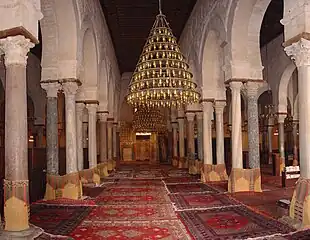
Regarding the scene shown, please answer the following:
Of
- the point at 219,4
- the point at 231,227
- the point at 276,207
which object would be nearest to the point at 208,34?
the point at 219,4

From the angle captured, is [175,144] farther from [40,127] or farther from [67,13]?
[67,13]

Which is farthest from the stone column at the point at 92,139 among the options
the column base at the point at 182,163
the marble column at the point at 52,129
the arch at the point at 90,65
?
the column base at the point at 182,163

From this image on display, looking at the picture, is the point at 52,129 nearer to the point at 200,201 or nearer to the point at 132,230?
the point at 200,201

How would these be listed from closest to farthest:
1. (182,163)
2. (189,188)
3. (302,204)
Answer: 1. (302,204)
2. (189,188)
3. (182,163)

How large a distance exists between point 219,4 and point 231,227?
20.4ft

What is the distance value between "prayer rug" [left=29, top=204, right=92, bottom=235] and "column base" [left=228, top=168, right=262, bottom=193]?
11.2 feet

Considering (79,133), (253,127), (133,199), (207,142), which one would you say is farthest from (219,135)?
(79,133)

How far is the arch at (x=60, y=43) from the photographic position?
780 centimetres

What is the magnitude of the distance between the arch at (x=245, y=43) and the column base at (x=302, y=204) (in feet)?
12.3

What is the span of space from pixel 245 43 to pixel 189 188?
4054mm

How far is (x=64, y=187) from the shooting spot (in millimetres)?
7758

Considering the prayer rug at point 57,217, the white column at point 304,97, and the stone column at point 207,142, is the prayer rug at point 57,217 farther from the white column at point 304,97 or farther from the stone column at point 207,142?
the stone column at point 207,142

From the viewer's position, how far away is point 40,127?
622 inches

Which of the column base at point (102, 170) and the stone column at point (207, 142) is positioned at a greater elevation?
the stone column at point (207, 142)
